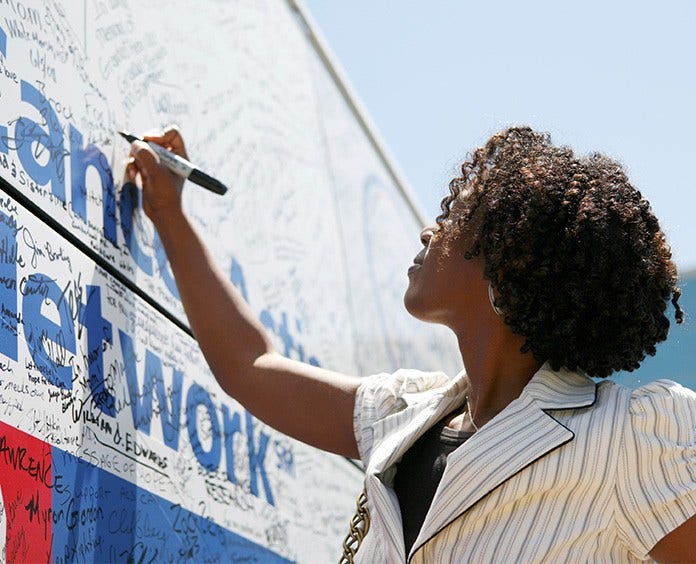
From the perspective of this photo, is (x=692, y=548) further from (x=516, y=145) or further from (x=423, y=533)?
(x=516, y=145)

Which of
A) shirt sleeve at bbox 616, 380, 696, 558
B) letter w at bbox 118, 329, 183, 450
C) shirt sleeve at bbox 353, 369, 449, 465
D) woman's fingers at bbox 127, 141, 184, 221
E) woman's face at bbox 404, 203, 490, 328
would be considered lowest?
shirt sleeve at bbox 616, 380, 696, 558

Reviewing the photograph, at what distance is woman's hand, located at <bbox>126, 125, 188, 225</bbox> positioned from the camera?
1.68 m

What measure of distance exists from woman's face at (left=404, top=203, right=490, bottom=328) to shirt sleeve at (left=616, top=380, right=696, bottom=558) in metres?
0.26

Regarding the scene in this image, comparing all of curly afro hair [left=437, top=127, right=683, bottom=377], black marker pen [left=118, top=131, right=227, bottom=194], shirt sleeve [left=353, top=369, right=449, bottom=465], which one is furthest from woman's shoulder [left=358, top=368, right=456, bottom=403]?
black marker pen [left=118, top=131, right=227, bottom=194]

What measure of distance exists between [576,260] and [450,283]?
175mm

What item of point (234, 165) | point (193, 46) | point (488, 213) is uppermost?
point (193, 46)

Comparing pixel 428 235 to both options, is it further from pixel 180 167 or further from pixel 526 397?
pixel 180 167

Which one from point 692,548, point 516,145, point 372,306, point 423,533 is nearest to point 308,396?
point 423,533

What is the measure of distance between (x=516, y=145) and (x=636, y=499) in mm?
483

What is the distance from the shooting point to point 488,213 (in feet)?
4.52

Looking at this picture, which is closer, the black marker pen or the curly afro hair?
the curly afro hair

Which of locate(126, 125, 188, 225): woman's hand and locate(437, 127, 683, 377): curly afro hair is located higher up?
locate(126, 125, 188, 225): woman's hand
